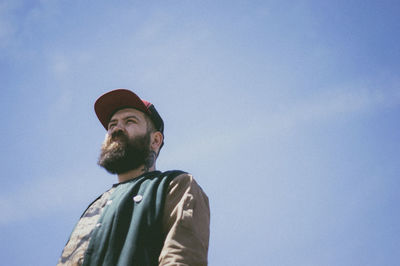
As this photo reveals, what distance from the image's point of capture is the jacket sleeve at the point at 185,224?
93.7 inches

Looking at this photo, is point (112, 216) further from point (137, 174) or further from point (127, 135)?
point (127, 135)

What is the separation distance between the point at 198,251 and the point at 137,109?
2278 mm

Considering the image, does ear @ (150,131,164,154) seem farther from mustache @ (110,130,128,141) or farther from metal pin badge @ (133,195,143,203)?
metal pin badge @ (133,195,143,203)

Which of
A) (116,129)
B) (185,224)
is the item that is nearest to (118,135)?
(116,129)

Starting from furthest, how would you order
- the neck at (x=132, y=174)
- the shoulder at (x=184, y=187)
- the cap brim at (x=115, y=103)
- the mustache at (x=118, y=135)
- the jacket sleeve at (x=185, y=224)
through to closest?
the cap brim at (x=115, y=103) < the mustache at (x=118, y=135) < the neck at (x=132, y=174) < the shoulder at (x=184, y=187) < the jacket sleeve at (x=185, y=224)

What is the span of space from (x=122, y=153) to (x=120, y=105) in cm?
78

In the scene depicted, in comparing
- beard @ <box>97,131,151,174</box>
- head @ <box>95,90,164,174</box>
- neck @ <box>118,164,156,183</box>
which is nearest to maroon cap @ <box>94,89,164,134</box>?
head @ <box>95,90,164,174</box>

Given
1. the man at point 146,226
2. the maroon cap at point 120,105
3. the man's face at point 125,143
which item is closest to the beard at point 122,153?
the man's face at point 125,143

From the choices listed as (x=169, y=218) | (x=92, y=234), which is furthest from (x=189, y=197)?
(x=92, y=234)

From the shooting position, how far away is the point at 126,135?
3971 mm

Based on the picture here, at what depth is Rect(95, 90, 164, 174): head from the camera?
3814mm

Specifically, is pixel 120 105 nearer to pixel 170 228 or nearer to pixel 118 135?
pixel 118 135

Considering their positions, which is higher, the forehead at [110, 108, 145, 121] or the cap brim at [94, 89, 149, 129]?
the cap brim at [94, 89, 149, 129]

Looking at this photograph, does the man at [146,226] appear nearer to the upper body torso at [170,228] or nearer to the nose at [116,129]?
the upper body torso at [170,228]
